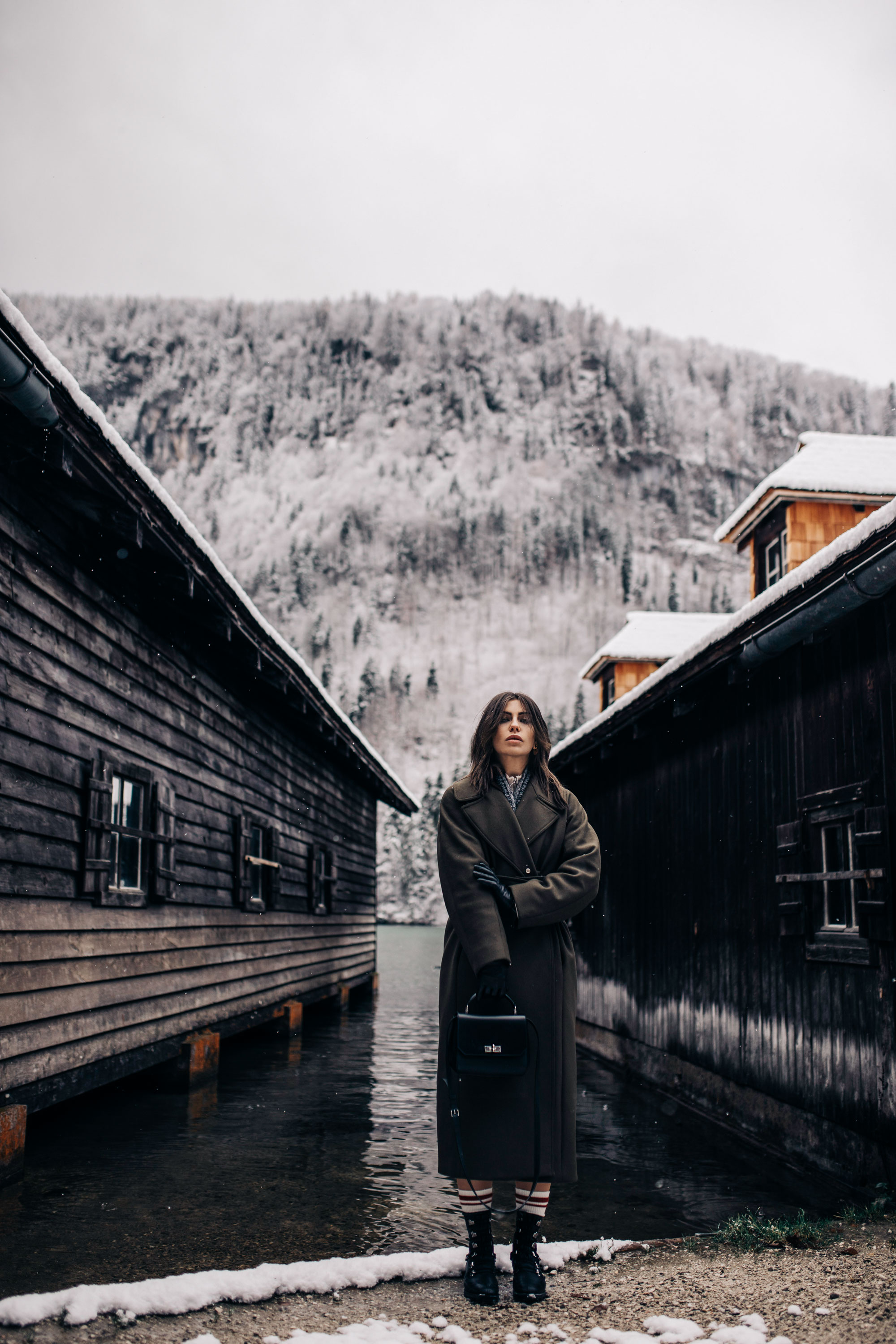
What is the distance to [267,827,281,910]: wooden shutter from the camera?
39.6ft

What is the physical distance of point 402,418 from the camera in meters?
144

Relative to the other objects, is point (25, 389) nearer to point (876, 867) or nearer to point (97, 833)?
point (97, 833)

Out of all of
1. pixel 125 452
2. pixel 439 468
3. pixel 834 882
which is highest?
pixel 439 468

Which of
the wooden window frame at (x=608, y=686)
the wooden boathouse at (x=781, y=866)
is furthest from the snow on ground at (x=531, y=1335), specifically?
the wooden window frame at (x=608, y=686)

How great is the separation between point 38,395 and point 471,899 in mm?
2938

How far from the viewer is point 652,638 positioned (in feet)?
58.3

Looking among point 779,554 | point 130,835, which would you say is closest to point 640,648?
point 779,554

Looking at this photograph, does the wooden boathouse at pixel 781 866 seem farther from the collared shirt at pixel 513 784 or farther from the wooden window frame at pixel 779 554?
the wooden window frame at pixel 779 554

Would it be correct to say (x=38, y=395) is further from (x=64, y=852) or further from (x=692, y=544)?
(x=692, y=544)

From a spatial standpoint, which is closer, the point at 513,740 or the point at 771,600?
the point at 513,740

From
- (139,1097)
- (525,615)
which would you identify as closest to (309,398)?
(525,615)

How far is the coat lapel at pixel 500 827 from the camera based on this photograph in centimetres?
363

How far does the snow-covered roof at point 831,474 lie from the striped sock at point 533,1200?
8852 mm

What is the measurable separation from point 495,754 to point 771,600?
286cm
